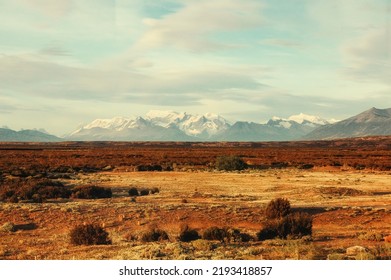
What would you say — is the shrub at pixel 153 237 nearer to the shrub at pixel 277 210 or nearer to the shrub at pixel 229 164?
the shrub at pixel 277 210

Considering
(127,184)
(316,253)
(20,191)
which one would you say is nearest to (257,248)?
(316,253)

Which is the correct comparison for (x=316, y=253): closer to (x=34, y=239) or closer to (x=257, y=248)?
(x=257, y=248)

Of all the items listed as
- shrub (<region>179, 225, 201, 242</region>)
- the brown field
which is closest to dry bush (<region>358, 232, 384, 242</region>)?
the brown field

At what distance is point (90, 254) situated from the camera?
1487cm

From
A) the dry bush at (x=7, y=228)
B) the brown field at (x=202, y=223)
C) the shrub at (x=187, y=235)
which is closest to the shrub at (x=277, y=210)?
the brown field at (x=202, y=223)

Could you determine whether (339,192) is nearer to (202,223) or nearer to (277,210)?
(277,210)

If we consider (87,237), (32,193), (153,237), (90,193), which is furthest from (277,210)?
(32,193)

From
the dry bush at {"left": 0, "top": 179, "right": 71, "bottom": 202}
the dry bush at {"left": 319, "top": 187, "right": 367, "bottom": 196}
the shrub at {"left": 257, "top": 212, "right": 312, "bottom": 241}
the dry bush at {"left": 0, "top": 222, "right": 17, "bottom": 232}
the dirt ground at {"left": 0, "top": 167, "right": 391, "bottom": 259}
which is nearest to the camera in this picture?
the dirt ground at {"left": 0, "top": 167, "right": 391, "bottom": 259}

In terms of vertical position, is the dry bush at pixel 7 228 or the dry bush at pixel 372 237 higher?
the dry bush at pixel 372 237

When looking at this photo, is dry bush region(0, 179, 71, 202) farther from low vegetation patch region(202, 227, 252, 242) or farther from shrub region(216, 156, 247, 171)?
shrub region(216, 156, 247, 171)

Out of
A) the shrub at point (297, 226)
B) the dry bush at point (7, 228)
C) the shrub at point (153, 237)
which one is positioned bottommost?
the dry bush at point (7, 228)

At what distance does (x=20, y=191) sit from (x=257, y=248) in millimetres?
20289

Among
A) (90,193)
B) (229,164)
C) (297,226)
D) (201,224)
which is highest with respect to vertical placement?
(229,164)

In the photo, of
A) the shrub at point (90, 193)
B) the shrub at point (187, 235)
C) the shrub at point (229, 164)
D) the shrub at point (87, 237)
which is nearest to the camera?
the shrub at point (87, 237)
